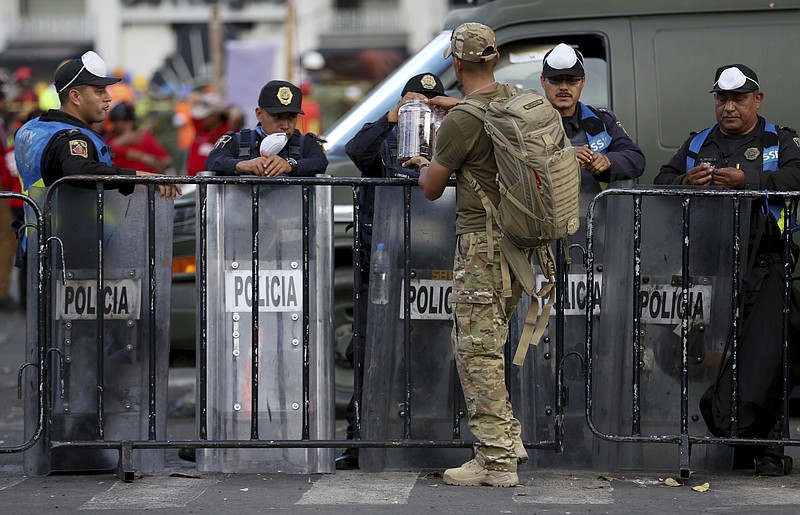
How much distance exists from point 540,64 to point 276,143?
1956mm

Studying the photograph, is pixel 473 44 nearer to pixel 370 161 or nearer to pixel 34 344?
pixel 370 161

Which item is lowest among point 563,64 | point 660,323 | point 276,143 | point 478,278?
point 660,323

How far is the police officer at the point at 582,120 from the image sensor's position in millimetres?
6203

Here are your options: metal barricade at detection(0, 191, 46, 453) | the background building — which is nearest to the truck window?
metal barricade at detection(0, 191, 46, 453)

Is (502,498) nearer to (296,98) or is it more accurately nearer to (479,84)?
(479,84)

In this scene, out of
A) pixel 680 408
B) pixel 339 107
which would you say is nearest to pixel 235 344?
pixel 680 408

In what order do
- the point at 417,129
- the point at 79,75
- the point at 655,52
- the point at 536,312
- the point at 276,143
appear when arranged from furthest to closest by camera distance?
the point at 655,52 → the point at 276,143 → the point at 79,75 → the point at 417,129 → the point at 536,312

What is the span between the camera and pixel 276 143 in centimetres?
631

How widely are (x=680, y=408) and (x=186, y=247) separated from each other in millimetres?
3096

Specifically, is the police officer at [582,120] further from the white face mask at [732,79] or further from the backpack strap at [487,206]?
the backpack strap at [487,206]

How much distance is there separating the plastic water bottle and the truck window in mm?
1946

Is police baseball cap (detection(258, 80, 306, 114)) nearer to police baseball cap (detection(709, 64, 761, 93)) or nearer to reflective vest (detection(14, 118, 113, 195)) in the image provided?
reflective vest (detection(14, 118, 113, 195))

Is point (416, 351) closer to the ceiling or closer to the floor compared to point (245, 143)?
closer to the floor

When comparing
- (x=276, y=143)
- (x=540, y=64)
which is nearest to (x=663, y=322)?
(x=276, y=143)
